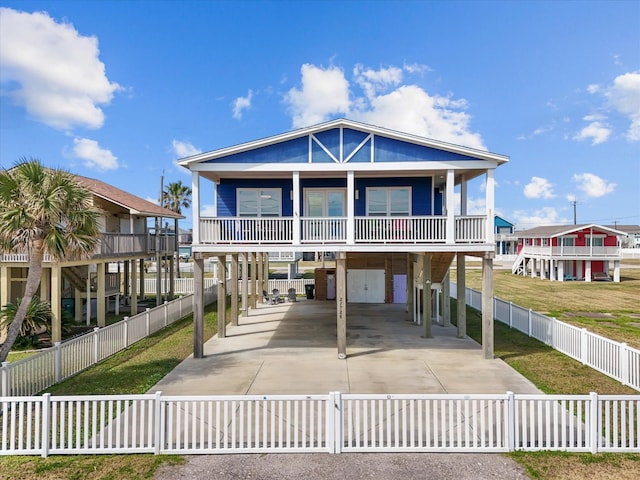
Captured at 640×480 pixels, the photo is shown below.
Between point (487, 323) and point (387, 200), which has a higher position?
point (387, 200)

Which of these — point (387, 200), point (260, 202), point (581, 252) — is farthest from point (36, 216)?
point (581, 252)

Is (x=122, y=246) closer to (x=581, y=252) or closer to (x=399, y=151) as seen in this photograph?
(x=399, y=151)

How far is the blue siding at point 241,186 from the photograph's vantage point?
49.6ft

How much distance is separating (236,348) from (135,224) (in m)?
12.1

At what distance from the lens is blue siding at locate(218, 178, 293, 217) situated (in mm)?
15109

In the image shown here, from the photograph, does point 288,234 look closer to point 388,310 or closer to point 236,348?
point 236,348

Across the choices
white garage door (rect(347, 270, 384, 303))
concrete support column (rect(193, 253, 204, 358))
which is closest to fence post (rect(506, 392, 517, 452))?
concrete support column (rect(193, 253, 204, 358))

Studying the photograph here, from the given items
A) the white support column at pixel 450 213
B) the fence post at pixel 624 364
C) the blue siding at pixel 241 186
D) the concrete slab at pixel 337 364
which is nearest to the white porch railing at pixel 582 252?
the concrete slab at pixel 337 364

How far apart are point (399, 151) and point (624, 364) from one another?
8456 mm

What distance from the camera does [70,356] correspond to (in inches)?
404

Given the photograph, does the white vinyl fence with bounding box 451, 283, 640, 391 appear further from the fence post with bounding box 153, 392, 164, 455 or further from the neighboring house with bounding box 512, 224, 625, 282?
the neighboring house with bounding box 512, 224, 625, 282

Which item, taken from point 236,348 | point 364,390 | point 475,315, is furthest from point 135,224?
point 475,315

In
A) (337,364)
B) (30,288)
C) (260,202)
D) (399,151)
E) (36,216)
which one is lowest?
(337,364)

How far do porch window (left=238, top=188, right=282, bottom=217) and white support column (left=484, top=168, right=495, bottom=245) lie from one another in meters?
7.43
